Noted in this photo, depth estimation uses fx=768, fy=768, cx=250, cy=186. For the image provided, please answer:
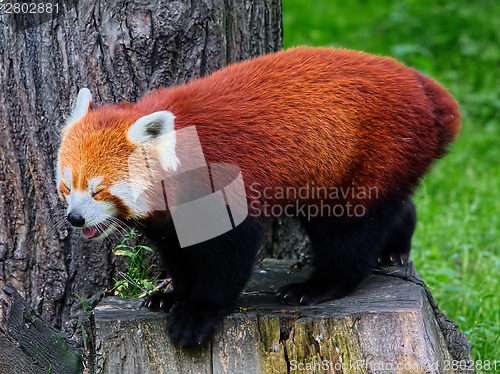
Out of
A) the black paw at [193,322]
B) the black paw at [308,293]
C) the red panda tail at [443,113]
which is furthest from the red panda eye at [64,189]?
the red panda tail at [443,113]

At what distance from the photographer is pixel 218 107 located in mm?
2936

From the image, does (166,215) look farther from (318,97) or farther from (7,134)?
(7,134)

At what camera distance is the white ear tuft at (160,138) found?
8.93 ft

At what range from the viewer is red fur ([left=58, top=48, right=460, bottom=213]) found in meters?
2.90

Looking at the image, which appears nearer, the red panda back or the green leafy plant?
the red panda back

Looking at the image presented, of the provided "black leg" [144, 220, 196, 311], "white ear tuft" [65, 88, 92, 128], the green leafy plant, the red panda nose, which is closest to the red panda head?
the red panda nose

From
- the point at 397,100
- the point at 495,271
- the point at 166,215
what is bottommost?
the point at 495,271

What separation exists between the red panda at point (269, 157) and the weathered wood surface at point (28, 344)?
0.47 m

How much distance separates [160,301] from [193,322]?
0.32 m

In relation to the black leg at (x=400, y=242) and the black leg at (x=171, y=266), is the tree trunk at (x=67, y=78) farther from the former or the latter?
the black leg at (x=400, y=242)

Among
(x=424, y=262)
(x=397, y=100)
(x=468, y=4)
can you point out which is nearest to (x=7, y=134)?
(x=397, y=100)

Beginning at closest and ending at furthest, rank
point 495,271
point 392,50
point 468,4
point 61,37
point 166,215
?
1. point 166,215
2. point 61,37
3. point 495,271
4. point 392,50
5. point 468,4

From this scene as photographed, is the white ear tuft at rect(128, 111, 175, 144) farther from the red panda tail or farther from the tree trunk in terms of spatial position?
the red panda tail

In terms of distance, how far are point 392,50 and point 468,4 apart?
134 cm
